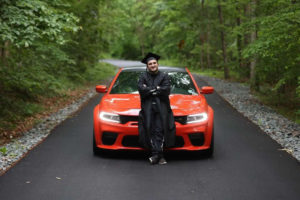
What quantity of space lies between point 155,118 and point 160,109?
169mm

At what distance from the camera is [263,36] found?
11.2 metres

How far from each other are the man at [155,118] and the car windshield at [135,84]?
1.07 m

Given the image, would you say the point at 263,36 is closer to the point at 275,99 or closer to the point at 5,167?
the point at 275,99

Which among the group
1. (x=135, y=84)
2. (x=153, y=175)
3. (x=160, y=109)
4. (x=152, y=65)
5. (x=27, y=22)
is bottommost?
(x=153, y=175)

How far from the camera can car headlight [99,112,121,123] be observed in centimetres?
626

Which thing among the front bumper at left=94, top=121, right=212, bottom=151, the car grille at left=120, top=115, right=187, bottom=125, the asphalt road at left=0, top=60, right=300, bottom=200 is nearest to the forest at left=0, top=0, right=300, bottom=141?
the asphalt road at left=0, top=60, right=300, bottom=200

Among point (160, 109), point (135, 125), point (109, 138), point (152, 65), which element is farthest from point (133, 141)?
point (152, 65)

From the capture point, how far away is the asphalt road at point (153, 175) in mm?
4801

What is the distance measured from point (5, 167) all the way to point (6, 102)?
487 cm

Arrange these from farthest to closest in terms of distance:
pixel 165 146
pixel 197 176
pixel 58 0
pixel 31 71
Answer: pixel 31 71, pixel 58 0, pixel 165 146, pixel 197 176

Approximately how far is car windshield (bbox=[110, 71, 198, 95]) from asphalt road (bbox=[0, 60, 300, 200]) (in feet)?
3.86

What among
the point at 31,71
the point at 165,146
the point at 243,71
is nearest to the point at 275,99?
the point at 243,71

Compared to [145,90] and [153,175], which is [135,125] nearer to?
[145,90]

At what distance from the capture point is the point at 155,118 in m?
6.10
